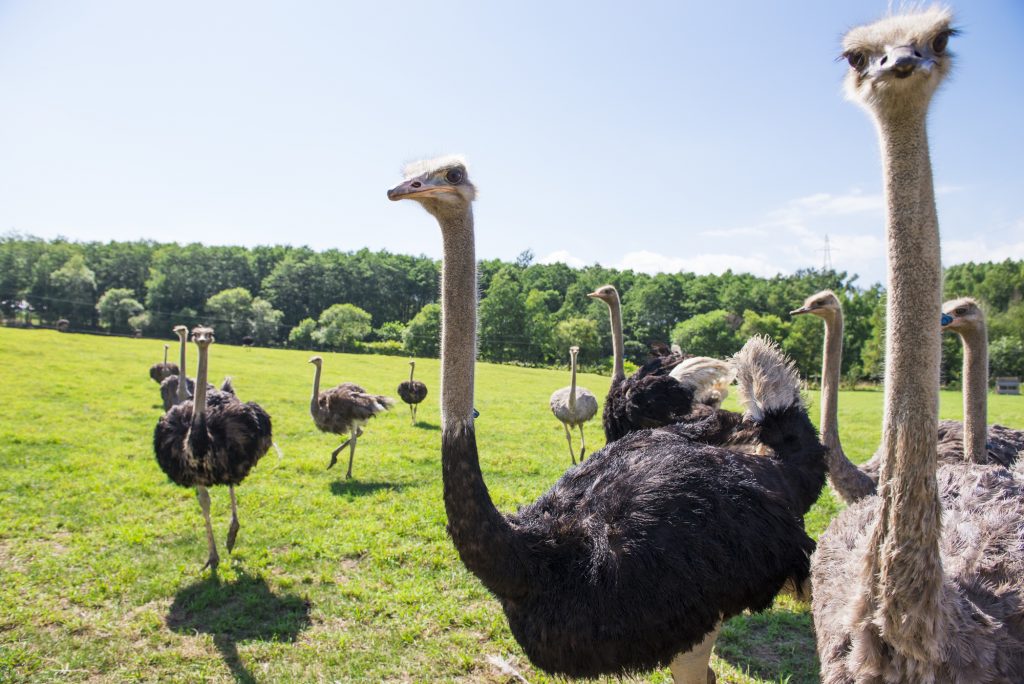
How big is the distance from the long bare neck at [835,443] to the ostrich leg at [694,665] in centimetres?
150

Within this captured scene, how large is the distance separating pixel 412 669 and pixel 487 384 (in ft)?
57.9

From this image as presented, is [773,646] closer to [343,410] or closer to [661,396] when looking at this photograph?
[661,396]

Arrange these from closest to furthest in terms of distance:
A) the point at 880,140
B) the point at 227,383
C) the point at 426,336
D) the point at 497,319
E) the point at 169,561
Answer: the point at 880,140 < the point at 169,561 < the point at 227,383 < the point at 426,336 < the point at 497,319

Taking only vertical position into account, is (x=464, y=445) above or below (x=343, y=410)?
above

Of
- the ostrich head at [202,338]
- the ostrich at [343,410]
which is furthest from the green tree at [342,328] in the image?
the ostrich head at [202,338]

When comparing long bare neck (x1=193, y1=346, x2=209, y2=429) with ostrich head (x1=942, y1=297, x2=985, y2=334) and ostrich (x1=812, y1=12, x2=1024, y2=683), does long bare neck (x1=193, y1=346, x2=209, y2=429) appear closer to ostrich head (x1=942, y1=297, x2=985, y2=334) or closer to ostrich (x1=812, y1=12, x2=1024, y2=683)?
ostrich (x1=812, y1=12, x2=1024, y2=683)

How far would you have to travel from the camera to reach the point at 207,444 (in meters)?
4.33

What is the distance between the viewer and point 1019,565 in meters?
1.80

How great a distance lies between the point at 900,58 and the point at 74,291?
213 feet

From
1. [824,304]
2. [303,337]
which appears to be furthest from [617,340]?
[303,337]

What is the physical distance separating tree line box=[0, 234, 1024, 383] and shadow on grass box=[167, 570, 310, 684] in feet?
96.2

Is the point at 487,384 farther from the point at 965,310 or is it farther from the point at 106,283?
the point at 106,283

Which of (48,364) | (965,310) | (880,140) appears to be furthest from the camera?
(48,364)

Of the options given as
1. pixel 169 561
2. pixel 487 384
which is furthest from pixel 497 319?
pixel 169 561
